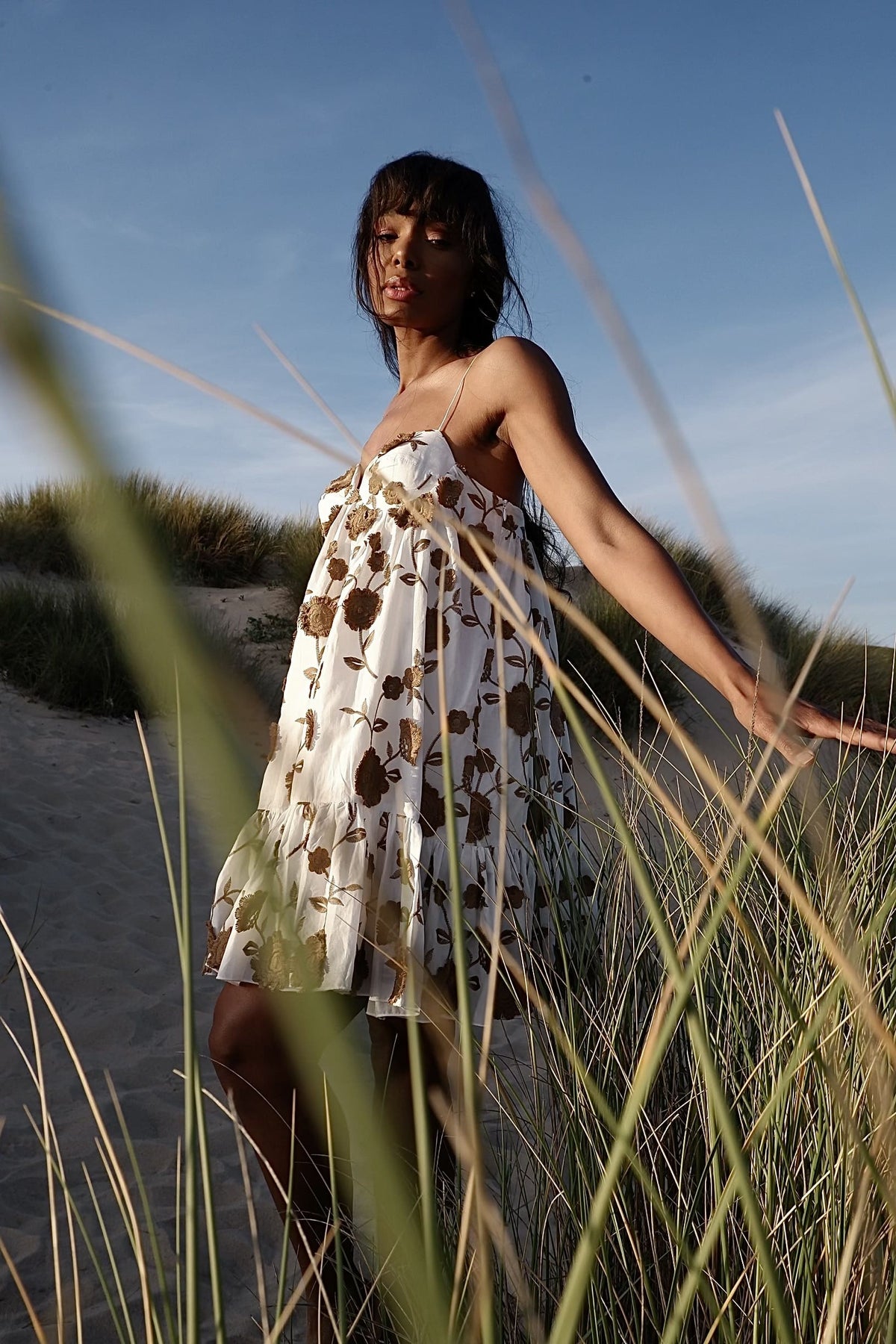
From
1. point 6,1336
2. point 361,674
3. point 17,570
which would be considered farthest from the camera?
point 17,570

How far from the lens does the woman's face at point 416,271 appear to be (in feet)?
5.71

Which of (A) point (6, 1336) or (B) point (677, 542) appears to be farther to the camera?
(B) point (677, 542)

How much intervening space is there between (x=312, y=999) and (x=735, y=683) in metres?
0.84

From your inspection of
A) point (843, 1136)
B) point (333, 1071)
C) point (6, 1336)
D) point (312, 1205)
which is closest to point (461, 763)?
point (312, 1205)

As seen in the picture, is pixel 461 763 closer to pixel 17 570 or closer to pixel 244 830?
pixel 244 830

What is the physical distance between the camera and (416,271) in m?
1.75

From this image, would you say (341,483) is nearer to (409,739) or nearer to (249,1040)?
(409,739)

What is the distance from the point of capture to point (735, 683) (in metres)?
1.05

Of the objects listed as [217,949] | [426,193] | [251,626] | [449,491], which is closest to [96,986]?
[217,949]

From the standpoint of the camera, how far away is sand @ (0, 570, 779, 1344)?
7.56ft

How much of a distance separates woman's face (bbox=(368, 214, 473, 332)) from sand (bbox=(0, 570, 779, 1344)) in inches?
28.9

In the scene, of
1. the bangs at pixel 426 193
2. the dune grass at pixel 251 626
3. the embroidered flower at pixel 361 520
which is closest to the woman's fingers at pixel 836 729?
A: the embroidered flower at pixel 361 520

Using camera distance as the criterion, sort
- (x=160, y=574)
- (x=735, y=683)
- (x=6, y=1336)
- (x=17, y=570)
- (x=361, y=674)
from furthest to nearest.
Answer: (x=17, y=570)
(x=6, y=1336)
(x=361, y=674)
(x=735, y=683)
(x=160, y=574)

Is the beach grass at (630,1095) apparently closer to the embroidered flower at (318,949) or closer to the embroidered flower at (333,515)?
the embroidered flower at (318,949)
